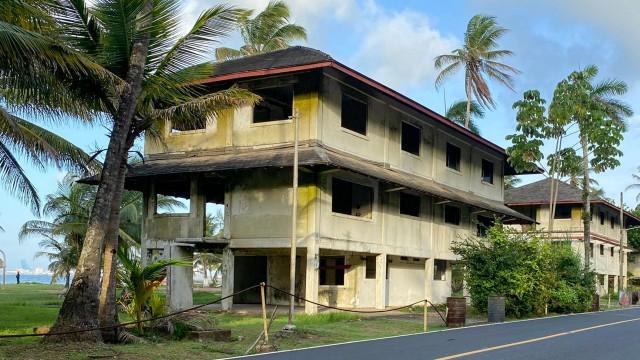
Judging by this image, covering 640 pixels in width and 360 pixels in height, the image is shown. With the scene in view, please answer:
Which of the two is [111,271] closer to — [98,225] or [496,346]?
[98,225]

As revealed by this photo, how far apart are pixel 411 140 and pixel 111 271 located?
59.8 feet

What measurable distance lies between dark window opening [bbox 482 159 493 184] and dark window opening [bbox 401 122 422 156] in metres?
8.25

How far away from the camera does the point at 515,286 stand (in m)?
Result: 25.3

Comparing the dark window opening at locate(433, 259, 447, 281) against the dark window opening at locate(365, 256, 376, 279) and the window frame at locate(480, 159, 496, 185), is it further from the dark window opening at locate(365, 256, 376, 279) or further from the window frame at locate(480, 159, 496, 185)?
the window frame at locate(480, 159, 496, 185)

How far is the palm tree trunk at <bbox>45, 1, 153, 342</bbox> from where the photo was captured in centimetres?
1298

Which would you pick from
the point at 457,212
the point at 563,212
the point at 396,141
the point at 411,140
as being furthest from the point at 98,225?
the point at 563,212

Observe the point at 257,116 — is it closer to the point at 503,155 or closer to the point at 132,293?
the point at 132,293

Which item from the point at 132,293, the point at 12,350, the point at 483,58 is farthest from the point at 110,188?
the point at 483,58

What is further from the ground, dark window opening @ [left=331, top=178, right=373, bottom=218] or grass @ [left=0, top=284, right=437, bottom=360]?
dark window opening @ [left=331, top=178, right=373, bottom=218]

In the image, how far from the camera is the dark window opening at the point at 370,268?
2851 cm

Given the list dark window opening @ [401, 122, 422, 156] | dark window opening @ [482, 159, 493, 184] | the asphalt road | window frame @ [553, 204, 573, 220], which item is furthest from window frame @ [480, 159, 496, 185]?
the asphalt road

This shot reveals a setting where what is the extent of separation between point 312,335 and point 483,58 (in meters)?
33.7

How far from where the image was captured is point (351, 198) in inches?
1094

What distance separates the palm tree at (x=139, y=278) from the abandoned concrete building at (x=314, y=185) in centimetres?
692
